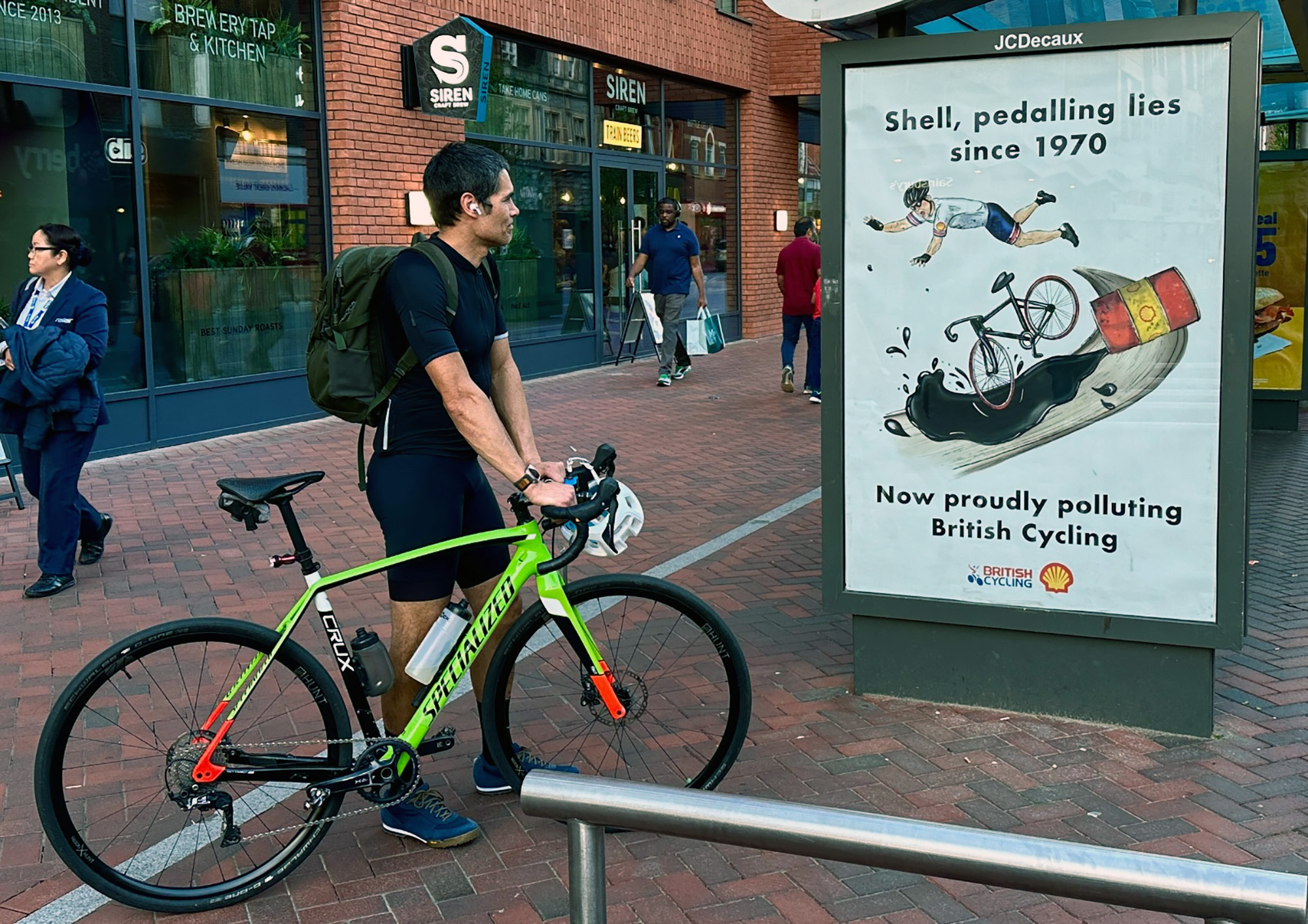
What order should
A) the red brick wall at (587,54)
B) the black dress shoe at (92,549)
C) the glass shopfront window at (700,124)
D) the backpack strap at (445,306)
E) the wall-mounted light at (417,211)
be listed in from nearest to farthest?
the backpack strap at (445,306), the black dress shoe at (92,549), the red brick wall at (587,54), the wall-mounted light at (417,211), the glass shopfront window at (700,124)

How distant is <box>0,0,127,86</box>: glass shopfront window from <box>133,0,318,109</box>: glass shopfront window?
209mm

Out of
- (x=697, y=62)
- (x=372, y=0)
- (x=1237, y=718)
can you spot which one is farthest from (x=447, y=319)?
(x=697, y=62)

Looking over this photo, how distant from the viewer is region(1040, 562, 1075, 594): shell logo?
4496 millimetres

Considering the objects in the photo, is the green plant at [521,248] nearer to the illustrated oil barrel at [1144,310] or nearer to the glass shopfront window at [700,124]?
the glass shopfront window at [700,124]

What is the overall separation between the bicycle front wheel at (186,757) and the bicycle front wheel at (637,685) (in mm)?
522

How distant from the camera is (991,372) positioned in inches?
179

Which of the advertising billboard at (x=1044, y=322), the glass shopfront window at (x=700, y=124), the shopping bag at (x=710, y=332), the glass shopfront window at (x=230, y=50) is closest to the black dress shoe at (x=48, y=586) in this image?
the advertising billboard at (x=1044, y=322)

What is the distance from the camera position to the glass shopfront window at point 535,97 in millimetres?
14383

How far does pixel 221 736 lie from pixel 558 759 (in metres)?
1.20

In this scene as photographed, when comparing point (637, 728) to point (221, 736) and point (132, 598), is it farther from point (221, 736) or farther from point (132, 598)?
point (132, 598)

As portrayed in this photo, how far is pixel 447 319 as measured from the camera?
3.66 metres

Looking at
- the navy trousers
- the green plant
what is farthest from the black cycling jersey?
the green plant

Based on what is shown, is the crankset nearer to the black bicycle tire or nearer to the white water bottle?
the white water bottle

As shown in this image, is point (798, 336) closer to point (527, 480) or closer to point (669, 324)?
point (669, 324)
